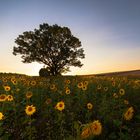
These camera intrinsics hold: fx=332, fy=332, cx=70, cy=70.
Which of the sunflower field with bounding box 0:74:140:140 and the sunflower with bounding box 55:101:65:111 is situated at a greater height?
the sunflower with bounding box 55:101:65:111

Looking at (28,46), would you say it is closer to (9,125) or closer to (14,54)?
(14,54)

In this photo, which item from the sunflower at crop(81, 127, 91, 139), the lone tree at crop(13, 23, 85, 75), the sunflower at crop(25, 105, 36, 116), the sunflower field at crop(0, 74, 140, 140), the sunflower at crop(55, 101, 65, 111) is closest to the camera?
the sunflower at crop(81, 127, 91, 139)

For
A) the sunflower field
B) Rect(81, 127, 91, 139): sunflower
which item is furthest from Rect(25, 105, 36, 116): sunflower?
Rect(81, 127, 91, 139): sunflower

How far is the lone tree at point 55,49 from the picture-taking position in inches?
2099

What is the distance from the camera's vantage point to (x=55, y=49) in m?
53.5

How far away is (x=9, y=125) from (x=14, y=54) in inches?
1935

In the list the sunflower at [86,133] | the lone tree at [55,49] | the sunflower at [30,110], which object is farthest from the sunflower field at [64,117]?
the lone tree at [55,49]

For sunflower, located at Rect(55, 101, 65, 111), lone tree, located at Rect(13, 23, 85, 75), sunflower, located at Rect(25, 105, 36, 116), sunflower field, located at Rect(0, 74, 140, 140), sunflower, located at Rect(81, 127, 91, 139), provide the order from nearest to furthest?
sunflower, located at Rect(81, 127, 91, 139)
sunflower, located at Rect(55, 101, 65, 111)
sunflower, located at Rect(25, 105, 36, 116)
sunflower field, located at Rect(0, 74, 140, 140)
lone tree, located at Rect(13, 23, 85, 75)

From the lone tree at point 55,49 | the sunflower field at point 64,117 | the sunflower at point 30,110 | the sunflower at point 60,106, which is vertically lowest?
the sunflower field at point 64,117

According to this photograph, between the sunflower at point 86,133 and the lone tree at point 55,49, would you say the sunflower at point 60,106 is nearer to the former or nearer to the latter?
the sunflower at point 86,133

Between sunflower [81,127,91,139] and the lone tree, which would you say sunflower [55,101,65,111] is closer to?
sunflower [81,127,91,139]

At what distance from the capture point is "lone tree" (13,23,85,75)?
175 ft

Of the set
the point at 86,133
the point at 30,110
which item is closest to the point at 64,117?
the point at 30,110

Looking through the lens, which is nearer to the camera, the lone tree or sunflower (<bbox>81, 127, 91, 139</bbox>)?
sunflower (<bbox>81, 127, 91, 139</bbox>)
